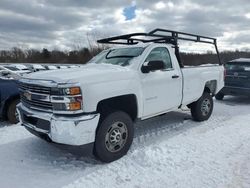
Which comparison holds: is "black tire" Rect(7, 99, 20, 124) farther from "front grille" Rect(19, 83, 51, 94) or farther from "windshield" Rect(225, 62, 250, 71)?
"windshield" Rect(225, 62, 250, 71)

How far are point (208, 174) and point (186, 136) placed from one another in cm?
178

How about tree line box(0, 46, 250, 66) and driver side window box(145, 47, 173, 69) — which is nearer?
driver side window box(145, 47, 173, 69)

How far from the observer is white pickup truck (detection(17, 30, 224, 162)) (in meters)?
3.92

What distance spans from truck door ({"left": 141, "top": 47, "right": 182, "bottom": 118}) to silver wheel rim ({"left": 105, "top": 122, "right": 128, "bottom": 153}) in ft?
2.23

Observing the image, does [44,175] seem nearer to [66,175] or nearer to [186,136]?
[66,175]

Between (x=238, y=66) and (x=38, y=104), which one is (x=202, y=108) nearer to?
(x=238, y=66)

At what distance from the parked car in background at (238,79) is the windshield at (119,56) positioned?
5.57 meters

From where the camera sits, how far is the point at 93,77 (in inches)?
162

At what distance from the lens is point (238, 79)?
9.81 metres

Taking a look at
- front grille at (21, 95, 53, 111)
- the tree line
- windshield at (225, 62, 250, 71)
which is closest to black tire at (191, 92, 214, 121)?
windshield at (225, 62, 250, 71)

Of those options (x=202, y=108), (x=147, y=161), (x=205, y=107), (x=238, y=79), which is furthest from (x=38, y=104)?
(x=238, y=79)

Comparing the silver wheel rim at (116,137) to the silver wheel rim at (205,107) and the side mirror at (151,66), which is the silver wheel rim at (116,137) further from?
the silver wheel rim at (205,107)

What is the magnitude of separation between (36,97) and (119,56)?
1.95m

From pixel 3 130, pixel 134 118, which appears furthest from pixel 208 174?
pixel 3 130
